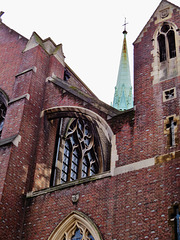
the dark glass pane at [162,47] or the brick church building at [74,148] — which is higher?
the dark glass pane at [162,47]

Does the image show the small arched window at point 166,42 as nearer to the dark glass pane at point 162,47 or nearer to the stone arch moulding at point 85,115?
the dark glass pane at point 162,47

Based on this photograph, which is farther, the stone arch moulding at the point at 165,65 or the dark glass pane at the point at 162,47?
the dark glass pane at the point at 162,47

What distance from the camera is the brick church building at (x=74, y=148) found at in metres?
13.6

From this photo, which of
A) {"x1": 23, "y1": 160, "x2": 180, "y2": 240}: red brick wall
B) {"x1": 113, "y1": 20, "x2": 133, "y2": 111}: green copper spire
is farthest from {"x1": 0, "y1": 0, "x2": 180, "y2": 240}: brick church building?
{"x1": 113, "y1": 20, "x2": 133, "y2": 111}: green copper spire

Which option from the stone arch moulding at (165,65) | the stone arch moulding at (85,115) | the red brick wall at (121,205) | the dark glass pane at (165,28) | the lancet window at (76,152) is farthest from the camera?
the lancet window at (76,152)

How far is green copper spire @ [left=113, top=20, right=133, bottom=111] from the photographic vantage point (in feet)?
124

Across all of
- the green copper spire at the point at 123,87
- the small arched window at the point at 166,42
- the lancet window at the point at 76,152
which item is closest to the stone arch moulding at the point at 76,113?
the lancet window at the point at 76,152

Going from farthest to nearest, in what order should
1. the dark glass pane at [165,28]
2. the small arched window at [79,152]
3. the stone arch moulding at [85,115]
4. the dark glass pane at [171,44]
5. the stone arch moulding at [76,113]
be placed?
the small arched window at [79,152] < the dark glass pane at [165,28] < the dark glass pane at [171,44] < the stone arch moulding at [76,113] < the stone arch moulding at [85,115]

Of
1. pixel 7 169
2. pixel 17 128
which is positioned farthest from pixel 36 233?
pixel 17 128

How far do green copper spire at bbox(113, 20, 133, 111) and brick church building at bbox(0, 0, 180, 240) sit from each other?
57.4ft

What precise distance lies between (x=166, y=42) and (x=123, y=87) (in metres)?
21.8

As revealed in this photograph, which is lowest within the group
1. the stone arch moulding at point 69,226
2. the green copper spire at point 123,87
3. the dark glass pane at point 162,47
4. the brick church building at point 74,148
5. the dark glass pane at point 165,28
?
the stone arch moulding at point 69,226

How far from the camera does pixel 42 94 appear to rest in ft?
61.8

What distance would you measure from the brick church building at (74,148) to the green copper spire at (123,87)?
57.4 feet
